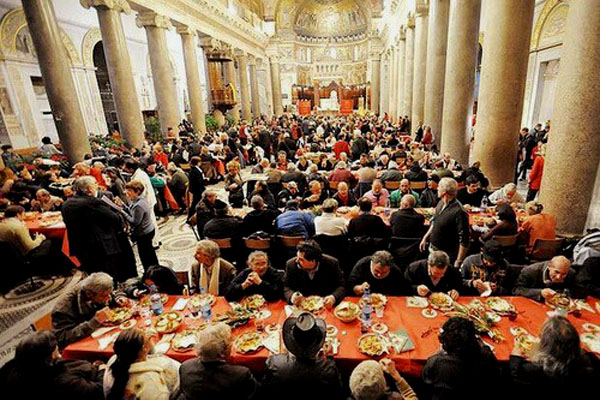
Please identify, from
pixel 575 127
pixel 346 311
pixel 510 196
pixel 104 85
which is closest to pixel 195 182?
pixel 346 311

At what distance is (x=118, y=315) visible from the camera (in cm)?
287

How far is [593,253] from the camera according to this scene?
3.26m

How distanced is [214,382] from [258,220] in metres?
2.54

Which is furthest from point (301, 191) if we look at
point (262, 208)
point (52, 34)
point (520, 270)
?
point (52, 34)

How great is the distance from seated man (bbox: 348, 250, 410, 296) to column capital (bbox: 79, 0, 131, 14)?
9.26m

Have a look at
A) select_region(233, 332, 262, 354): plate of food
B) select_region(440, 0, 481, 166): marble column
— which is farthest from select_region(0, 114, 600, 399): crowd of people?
select_region(440, 0, 481, 166): marble column

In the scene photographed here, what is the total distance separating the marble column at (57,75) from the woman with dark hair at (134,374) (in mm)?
7161

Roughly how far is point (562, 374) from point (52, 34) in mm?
9476

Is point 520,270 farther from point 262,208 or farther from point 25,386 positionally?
point 25,386

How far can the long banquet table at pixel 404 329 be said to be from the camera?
2.28 metres

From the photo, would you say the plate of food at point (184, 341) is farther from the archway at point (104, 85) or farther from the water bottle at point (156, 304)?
the archway at point (104, 85)

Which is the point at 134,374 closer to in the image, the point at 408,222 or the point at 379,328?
the point at 379,328

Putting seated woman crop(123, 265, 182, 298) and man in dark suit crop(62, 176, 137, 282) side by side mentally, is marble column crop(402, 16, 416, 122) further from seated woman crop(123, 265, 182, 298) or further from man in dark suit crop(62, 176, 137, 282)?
seated woman crop(123, 265, 182, 298)

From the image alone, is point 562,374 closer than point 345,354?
Yes
